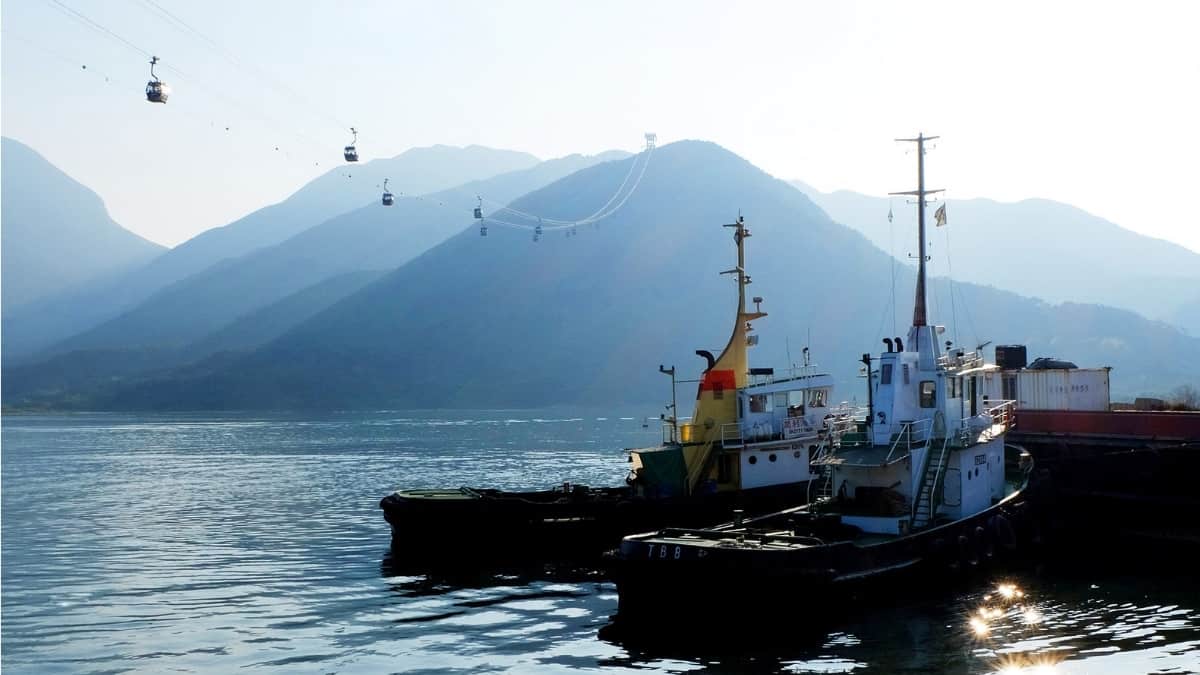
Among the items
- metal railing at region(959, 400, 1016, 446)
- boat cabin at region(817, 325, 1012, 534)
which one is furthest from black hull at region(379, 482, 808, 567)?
metal railing at region(959, 400, 1016, 446)

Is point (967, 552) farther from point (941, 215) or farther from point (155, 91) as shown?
point (155, 91)

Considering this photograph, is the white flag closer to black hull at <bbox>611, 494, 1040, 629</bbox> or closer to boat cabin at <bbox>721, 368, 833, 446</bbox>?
boat cabin at <bbox>721, 368, 833, 446</bbox>

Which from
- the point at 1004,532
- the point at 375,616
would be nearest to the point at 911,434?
the point at 1004,532

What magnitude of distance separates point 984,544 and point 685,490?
10.7 m

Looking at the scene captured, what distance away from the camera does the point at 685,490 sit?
38875 millimetres

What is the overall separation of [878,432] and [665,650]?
12088mm

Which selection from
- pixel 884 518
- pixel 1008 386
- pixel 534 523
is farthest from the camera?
pixel 1008 386

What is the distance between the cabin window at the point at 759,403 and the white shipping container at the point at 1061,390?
18.5 meters

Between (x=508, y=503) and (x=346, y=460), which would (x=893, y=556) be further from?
(x=346, y=460)

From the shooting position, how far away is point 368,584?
110 feet

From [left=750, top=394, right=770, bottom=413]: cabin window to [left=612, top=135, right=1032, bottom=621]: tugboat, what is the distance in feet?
20.3

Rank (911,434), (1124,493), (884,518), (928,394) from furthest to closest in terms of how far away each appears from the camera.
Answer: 1. (1124,493)
2. (928,394)
3. (911,434)
4. (884,518)

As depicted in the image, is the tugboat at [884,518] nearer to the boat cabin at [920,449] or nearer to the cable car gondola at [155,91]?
the boat cabin at [920,449]

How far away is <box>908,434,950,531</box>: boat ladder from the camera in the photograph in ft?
104
